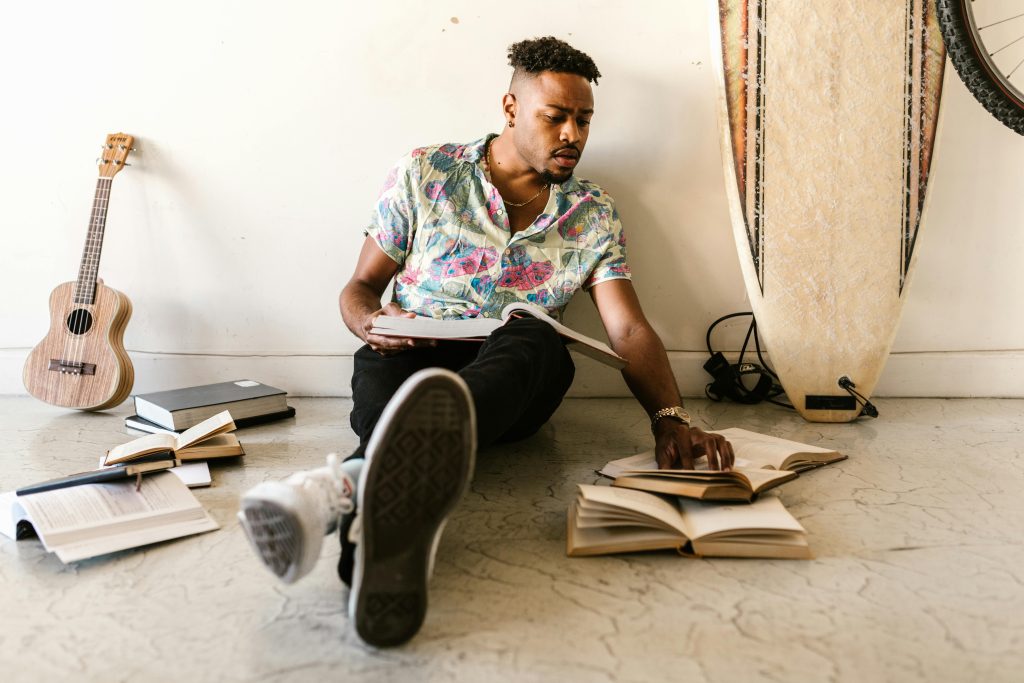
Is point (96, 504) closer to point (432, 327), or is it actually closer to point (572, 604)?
point (432, 327)

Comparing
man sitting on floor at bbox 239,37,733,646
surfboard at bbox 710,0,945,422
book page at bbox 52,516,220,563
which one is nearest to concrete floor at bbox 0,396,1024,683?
book page at bbox 52,516,220,563

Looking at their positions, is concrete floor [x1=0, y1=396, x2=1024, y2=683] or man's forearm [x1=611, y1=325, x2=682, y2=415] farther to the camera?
man's forearm [x1=611, y1=325, x2=682, y2=415]

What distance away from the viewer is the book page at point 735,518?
4.37ft

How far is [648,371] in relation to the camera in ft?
6.35

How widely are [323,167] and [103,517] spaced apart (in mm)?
1430

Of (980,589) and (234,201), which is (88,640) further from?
(234,201)

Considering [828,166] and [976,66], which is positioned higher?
[976,66]

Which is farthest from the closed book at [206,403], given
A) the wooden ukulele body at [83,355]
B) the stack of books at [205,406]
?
the wooden ukulele body at [83,355]

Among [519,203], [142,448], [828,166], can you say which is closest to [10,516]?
[142,448]

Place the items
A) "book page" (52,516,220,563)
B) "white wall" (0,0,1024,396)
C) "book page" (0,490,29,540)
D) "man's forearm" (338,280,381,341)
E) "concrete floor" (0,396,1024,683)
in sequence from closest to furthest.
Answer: "concrete floor" (0,396,1024,683)
"book page" (52,516,220,563)
"book page" (0,490,29,540)
"man's forearm" (338,280,381,341)
"white wall" (0,0,1024,396)

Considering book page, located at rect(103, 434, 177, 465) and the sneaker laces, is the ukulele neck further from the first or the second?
the sneaker laces

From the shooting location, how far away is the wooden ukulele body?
96.0 inches

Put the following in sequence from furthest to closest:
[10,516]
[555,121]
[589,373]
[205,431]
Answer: [589,373], [555,121], [205,431], [10,516]

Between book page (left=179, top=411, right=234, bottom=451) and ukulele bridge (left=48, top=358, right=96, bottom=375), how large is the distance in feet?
2.51
